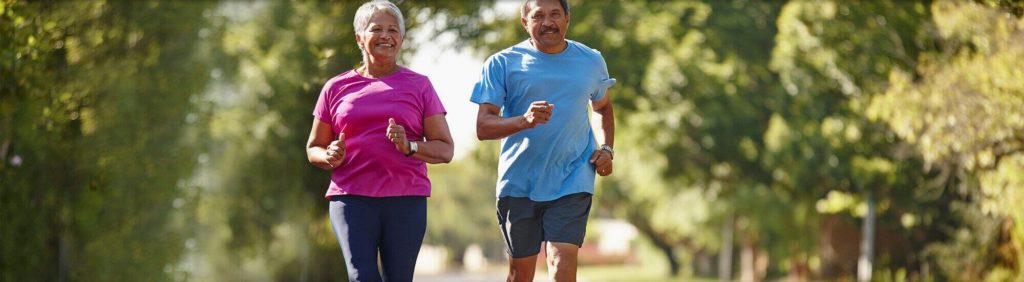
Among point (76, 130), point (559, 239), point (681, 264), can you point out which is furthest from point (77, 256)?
point (681, 264)

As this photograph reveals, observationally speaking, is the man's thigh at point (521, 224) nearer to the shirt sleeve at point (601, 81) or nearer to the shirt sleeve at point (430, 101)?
the shirt sleeve at point (601, 81)

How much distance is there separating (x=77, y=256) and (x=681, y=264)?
44374 mm

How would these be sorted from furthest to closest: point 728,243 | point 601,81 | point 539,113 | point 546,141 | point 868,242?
point 728,243 < point 868,242 < point 601,81 < point 546,141 < point 539,113

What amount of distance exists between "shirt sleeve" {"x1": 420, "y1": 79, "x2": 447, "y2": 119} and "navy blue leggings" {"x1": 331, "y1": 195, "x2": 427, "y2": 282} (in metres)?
0.38

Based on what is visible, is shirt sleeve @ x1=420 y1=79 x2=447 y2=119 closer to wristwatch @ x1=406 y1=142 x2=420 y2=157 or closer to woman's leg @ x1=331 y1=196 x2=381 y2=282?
wristwatch @ x1=406 y1=142 x2=420 y2=157

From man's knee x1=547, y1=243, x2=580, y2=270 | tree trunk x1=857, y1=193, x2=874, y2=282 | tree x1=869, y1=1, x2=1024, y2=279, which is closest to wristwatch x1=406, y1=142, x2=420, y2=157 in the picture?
man's knee x1=547, y1=243, x2=580, y2=270

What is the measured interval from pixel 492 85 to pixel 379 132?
0.66 meters

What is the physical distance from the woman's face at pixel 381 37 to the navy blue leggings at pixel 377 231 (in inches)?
24.6

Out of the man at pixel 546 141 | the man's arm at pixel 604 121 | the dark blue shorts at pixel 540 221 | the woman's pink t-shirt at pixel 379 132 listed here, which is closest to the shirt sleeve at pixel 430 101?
the woman's pink t-shirt at pixel 379 132

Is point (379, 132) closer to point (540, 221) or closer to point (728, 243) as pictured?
point (540, 221)

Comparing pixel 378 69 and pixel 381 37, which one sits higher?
pixel 381 37

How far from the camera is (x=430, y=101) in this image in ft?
22.8

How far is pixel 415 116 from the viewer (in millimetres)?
6879

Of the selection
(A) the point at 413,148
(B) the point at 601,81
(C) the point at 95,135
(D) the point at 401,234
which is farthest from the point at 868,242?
(A) the point at 413,148
